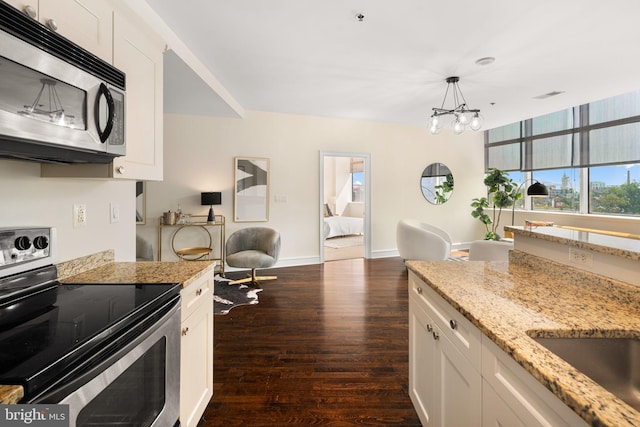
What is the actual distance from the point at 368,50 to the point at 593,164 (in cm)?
480

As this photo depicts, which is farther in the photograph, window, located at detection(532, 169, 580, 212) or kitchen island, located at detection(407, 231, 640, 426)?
window, located at detection(532, 169, 580, 212)

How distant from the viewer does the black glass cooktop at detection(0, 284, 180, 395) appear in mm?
743

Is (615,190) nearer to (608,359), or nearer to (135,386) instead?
(608,359)

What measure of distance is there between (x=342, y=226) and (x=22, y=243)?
23.8 feet

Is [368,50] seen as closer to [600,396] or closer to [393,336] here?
[393,336]

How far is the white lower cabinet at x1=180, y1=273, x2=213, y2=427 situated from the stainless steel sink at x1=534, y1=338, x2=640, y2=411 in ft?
4.75

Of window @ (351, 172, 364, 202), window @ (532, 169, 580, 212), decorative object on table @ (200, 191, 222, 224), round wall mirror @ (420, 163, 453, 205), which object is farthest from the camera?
window @ (351, 172, 364, 202)

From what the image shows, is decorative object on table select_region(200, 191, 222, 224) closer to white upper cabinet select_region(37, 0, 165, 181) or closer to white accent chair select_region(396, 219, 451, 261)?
white upper cabinet select_region(37, 0, 165, 181)

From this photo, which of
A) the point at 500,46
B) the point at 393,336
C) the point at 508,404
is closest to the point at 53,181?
the point at 508,404

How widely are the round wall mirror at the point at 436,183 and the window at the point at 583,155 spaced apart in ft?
4.30

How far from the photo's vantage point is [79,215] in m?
1.68

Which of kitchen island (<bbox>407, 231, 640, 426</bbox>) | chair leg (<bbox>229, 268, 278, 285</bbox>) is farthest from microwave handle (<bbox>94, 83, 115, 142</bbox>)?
chair leg (<bbox>229, 268, 278, 285</bbox>)

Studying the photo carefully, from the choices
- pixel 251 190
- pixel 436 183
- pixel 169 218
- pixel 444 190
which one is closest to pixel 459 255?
pixel 444 190

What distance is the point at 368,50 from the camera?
120 inches
